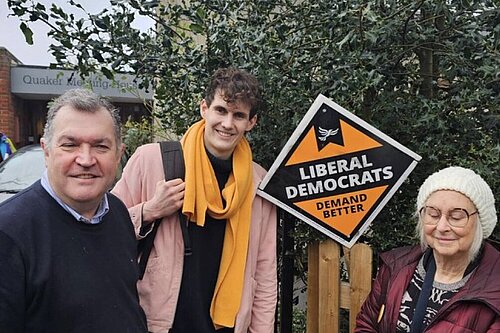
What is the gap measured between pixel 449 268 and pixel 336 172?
2.17ft

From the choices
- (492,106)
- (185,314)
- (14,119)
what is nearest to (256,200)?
(185,314)

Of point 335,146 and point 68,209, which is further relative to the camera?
point 335,146

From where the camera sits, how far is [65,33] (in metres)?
2.72

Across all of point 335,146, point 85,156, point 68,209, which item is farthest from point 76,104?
point 335,146

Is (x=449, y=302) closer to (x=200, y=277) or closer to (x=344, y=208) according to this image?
(x=344, y=208)

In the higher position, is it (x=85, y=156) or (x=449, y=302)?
(x=85, y=156)

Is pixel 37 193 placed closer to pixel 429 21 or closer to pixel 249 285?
pixel 249 285

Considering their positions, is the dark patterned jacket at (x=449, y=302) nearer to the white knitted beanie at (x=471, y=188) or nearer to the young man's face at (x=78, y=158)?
the white knitted beanie at (x=471, y=188)

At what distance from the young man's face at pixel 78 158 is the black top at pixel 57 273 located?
0.06 meters

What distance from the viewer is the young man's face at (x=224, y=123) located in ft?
7.23

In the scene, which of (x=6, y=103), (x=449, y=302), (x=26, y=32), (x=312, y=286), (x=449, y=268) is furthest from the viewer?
(x=6, y=103)

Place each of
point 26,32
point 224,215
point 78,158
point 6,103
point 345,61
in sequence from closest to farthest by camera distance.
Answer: point 78,158 < point 224,215 < point 345,61 < point 26,32 < point 6,103

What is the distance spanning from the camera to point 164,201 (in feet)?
6.98

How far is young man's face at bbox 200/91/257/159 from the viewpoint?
221 cm
